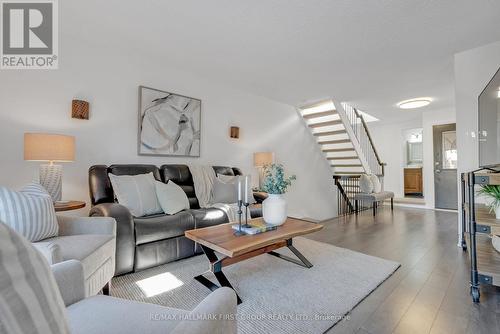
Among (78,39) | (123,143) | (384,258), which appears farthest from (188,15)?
(384,258)

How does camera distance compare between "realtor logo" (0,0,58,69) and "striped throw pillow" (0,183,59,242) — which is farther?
"realtor logo" (0,0,58,69)

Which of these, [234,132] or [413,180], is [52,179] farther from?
[413,180]

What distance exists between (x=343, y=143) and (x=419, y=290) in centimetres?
363

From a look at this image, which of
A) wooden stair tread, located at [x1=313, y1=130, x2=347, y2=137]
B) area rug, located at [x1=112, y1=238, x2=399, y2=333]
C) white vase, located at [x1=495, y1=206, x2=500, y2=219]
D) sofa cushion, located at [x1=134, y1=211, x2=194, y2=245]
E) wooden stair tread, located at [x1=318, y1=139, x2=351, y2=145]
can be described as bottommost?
area rug, located at [x1=112, y1=238, x2=399, y2=333]

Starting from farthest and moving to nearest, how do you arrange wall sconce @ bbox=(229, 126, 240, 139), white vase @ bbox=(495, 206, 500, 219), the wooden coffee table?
wall sconce @ bbox=(229, 126, 240, 139)
white vase @ bbox=(495, 206, 500, 219)
the wooden coffee table

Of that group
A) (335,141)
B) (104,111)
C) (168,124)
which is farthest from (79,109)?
(335,141)

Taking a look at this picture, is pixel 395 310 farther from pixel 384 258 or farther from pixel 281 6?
pixel 281 6

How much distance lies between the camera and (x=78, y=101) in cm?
244

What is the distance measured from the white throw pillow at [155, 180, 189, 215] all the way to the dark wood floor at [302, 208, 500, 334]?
1.70m

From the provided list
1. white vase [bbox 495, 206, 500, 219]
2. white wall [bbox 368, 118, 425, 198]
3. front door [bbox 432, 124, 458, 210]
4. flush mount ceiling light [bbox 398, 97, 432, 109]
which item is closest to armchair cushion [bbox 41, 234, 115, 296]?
white vase [bbox 495, 206, 500, 219]

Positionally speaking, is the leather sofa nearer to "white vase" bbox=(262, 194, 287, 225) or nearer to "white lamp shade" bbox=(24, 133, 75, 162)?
"white lamp shade" bbox=(24, 133, 75, 162)

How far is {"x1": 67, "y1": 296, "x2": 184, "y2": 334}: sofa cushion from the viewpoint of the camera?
0.75 meters

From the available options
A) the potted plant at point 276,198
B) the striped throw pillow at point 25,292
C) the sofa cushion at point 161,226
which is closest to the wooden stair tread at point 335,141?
the potted plant at point 276,198

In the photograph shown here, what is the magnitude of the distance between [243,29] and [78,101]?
1.86m
